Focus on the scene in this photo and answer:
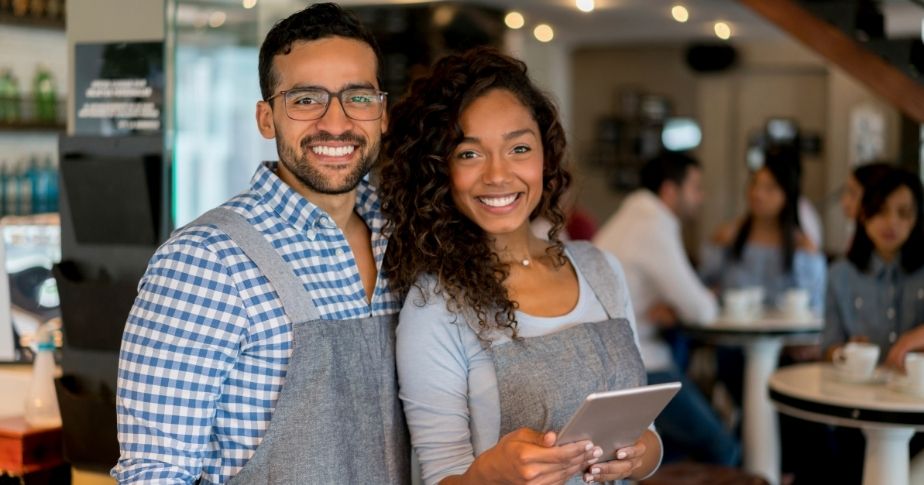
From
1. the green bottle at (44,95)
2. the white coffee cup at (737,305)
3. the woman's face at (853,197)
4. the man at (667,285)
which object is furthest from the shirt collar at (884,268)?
the green bottle at (44,95)

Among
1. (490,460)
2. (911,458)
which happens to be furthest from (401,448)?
(911,458)

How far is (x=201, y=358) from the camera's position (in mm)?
1781

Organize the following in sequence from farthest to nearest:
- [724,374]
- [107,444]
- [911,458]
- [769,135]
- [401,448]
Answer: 1. [769,135]
2. [724,374]
3. [911,458]
4. [107,444]
5. [401,448]

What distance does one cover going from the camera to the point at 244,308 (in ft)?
5.98

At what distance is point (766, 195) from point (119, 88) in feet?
12.6

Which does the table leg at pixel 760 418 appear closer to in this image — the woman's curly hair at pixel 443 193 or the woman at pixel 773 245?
the woman at pixel 773 245

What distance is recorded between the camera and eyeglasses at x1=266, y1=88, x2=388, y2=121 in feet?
6.44

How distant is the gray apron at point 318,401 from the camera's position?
185 cm

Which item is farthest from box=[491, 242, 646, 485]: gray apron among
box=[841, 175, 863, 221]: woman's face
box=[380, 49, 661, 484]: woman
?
box=[841, 175, 863, 221]: woman's face

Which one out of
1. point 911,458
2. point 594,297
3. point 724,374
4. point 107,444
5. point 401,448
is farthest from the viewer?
point 724,374

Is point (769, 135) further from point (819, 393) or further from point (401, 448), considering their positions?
point (401, 448)

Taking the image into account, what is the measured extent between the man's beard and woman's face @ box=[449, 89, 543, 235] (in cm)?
24

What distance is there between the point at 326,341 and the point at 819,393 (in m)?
2.03

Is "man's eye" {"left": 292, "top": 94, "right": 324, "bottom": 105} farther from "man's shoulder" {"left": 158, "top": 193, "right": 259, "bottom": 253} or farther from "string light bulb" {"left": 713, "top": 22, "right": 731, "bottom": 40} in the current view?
"string light bulb" {"left": 713, "top": 22, "right": 731, "bottom": 40}
